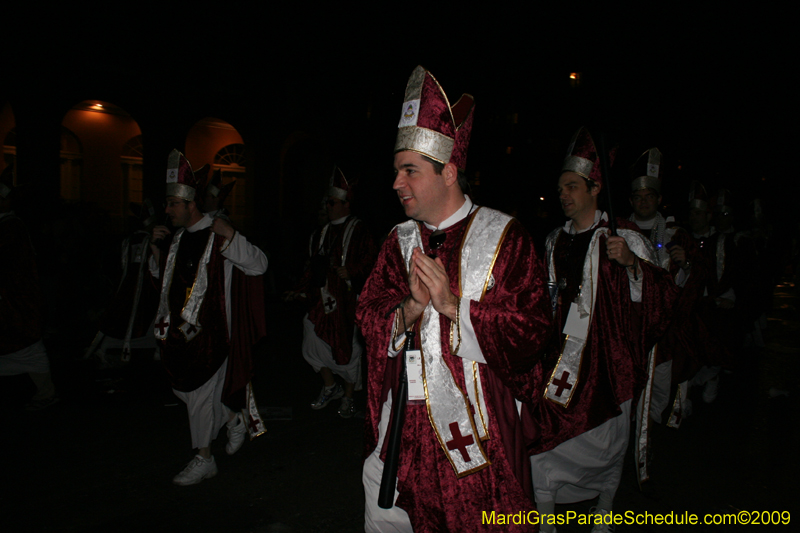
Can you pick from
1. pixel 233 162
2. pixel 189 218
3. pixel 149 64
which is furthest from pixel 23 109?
pixel 189 218

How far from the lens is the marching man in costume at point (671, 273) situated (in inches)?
168

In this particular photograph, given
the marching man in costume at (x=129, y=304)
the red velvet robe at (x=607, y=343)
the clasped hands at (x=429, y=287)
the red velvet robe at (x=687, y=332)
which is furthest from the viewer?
the marching man in costume at (x=129, y=304)

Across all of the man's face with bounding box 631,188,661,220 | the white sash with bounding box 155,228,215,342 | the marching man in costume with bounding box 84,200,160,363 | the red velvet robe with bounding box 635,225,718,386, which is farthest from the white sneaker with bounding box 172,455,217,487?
the man's face with bounding box 631,188,661,220

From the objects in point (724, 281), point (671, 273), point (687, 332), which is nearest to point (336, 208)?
point (671, 273)

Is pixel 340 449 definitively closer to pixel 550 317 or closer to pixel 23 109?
pixel 550 317

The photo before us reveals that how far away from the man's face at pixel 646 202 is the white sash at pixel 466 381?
106 inches

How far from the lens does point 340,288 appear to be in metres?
6.09

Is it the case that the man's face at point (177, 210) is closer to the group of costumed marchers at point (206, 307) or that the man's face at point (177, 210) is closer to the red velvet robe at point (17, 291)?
the group of costumed marchers at point (206, 307)

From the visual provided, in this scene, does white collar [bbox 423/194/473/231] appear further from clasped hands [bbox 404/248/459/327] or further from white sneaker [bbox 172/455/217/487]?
white sneaker [bbox 172/455/217/487]

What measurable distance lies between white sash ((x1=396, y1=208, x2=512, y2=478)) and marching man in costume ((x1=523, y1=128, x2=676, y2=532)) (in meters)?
1.17

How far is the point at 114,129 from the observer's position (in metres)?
16.5

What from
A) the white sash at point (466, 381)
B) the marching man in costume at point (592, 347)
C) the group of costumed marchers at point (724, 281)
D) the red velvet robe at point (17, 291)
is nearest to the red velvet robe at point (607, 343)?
the marching man in costume at point (592, 347)

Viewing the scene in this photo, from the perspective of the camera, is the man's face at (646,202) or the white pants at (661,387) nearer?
the man's face at (646,202)

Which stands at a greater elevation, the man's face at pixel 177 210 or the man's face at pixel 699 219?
the man's face at pixel 699 219
